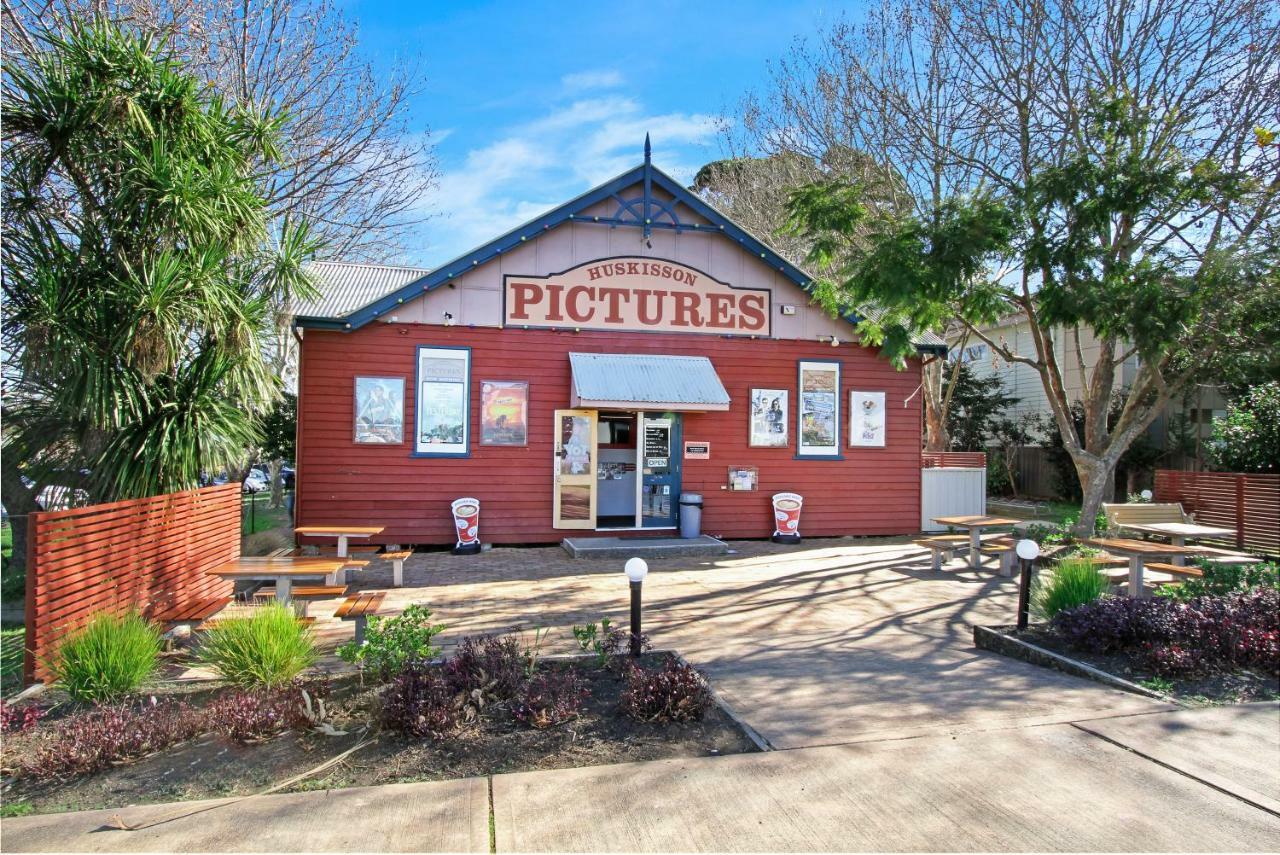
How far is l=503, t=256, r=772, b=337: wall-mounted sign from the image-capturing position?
43.9 ft

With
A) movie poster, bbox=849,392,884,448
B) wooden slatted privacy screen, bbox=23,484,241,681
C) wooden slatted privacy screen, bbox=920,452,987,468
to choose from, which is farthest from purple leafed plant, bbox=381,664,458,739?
wooden slatted privacy screen, bbox=920,452,987,468

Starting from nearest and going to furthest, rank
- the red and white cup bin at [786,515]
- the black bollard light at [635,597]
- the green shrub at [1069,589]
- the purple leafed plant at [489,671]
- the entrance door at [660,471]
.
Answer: the purple leafed plant at [489,671] < the black bollard light at [635,597] < the green shrub at [1069,589] < the entrance door at [660,471] < the red and white cup bin at [786,515]

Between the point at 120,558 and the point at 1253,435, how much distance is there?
17084 millimetres

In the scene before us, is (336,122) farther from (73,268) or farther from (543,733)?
(543,733)

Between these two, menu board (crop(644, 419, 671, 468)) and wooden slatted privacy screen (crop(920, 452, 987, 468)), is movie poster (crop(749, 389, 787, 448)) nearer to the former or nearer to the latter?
menu board (crop(644, 419, 671, 468))

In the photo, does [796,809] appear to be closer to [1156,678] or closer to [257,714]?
[257,714]

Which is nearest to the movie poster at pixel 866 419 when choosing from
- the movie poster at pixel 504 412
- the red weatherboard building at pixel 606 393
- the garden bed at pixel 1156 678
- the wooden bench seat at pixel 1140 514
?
the red weatherboard building at pixel 606 393

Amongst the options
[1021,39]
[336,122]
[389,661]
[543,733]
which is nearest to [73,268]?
[389,661]

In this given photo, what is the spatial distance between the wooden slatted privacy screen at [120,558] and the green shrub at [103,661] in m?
0.28

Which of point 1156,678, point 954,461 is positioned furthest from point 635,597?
point 954,461

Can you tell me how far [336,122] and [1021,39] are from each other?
1140 cm

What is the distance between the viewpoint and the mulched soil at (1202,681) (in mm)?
5430

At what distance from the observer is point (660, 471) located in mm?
13898

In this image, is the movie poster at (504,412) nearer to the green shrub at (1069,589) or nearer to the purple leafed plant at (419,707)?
the green shrub at (1069,589)
